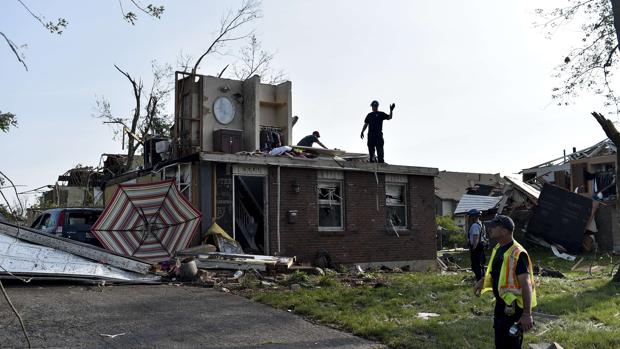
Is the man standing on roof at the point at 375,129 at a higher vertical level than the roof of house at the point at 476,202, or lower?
higher

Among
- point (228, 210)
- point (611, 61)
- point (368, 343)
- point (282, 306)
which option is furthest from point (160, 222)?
point (611, 61)

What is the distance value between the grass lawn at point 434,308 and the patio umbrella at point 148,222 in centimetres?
248

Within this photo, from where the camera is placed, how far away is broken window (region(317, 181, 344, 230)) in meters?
16.2

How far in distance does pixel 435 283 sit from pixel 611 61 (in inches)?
283

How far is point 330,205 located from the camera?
53.9 feet

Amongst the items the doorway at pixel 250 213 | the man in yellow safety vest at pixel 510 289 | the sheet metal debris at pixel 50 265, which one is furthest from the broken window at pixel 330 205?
the man in yellow safety vest at pixel 510 289

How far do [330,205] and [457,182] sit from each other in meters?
42.4

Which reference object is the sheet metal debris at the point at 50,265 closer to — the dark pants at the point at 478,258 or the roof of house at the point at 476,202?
the dark pants at the point at 478,258

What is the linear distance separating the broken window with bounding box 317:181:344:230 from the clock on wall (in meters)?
3.69

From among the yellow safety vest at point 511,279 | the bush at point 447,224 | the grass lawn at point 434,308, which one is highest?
the bush at point 447,224

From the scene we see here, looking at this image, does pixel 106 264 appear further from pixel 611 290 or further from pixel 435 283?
pixel 611 290

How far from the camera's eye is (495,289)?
5.87 metres

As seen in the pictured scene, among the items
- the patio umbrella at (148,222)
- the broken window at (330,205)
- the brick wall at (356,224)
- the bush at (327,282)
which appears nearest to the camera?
the bush at (327,282)

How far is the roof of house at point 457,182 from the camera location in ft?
175
